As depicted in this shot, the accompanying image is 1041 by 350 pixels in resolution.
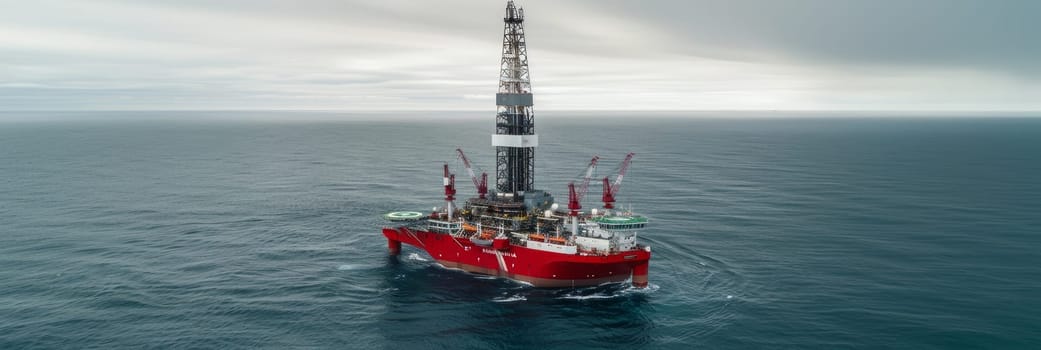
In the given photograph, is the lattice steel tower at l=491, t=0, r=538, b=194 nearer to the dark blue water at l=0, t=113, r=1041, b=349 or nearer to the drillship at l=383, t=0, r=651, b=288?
the drillship at l=383, t=0, r=651, b=288

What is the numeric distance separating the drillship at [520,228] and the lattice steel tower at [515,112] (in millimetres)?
134

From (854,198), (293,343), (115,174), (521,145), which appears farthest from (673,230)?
(115,174)

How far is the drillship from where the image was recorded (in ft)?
232

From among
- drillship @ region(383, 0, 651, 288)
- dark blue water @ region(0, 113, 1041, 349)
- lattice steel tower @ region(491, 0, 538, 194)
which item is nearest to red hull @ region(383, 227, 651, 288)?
drillship @ region(383, 0, 651, 288)

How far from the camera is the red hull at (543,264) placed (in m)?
69.0

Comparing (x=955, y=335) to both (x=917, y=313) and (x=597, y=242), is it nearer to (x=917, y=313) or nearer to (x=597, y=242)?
(x=917, y=313)

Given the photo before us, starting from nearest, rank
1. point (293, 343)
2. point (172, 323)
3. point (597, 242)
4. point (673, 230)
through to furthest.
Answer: point (293, 343) < point (172, 323) < point (597, 242) < point (673, 230)

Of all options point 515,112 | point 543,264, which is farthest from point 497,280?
point 515,112

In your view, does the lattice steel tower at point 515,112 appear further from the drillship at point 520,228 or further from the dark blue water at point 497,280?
the dark blue water at point 497,280

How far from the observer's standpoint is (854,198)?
121625 mm

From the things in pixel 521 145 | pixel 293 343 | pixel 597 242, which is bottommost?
pixel 293 343

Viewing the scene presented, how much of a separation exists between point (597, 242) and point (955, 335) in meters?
33.4

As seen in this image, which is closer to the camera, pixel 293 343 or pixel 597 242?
pixel 293 343

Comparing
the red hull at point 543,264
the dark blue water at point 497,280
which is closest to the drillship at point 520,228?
the red hull at point 543,264
